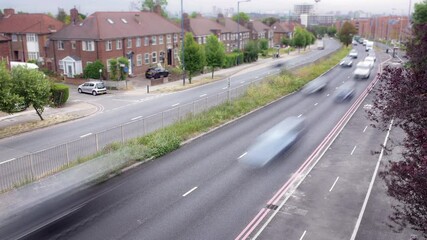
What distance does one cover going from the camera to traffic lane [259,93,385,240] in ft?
48.3

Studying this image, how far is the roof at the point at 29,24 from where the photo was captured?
59.0 meters

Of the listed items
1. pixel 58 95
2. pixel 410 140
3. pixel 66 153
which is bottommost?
pixel 66 153

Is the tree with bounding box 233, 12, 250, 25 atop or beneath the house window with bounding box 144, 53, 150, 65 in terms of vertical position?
atop

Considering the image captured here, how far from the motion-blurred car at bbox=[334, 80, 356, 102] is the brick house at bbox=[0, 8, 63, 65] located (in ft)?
125

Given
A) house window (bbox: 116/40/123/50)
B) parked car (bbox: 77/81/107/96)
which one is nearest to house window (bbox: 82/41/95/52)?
house window (bbox: 116/40/123/50)

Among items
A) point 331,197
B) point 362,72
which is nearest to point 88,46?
point 362,72

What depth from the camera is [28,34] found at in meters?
58.4

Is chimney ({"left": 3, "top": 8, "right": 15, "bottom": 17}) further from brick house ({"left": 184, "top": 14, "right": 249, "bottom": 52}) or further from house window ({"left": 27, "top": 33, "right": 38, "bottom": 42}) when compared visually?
brick house ({"left": 184, "top": 14, "right": 249, "bottom": 52})

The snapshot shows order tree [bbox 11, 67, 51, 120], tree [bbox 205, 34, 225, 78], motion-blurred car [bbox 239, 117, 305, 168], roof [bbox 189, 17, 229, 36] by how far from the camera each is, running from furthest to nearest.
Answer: roof [bbox 189, 17, 229, 36] → tree [bbox 205, 34, 225, 78] → tree [bbox 11, 67, 51, 120] → motion-blurred car [bbox 239, 117, 305, 168]

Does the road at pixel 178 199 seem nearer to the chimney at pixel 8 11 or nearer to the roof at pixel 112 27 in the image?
the roof at pixel 112 27

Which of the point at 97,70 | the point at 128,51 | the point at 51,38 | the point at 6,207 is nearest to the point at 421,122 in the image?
the point at 6,207

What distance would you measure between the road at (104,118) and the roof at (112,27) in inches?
498

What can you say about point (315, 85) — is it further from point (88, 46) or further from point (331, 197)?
point (331, 197)

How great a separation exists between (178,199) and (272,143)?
8727mm
